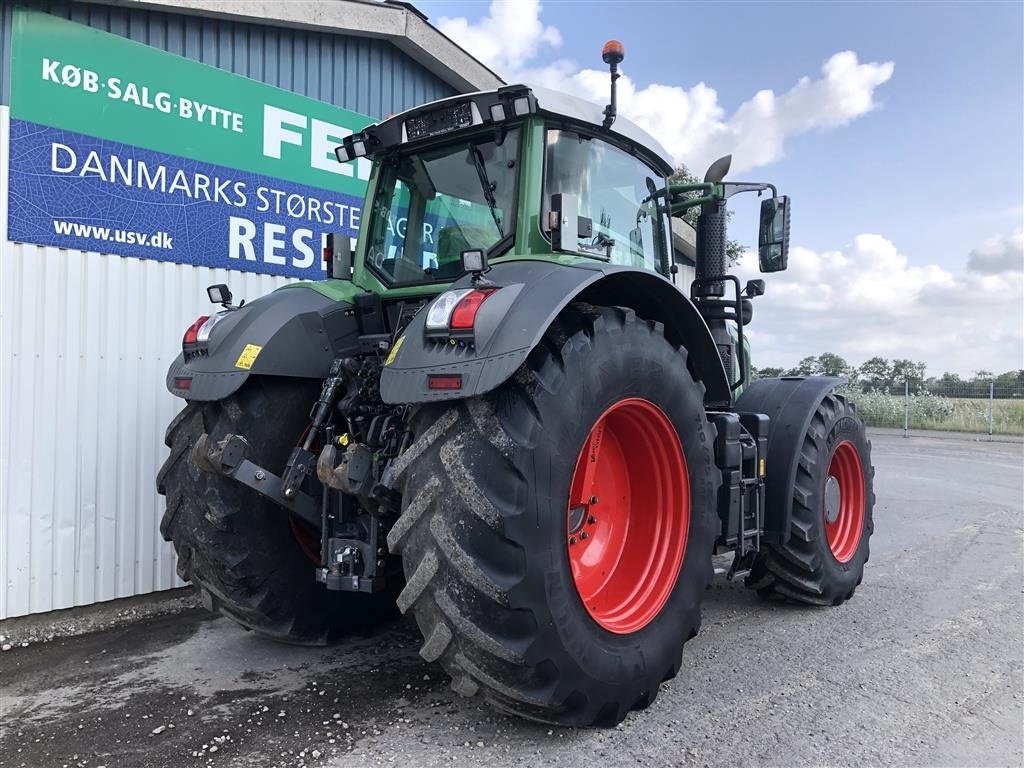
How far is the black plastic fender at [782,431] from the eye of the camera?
13.4ft

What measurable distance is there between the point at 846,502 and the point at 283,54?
17.2ft

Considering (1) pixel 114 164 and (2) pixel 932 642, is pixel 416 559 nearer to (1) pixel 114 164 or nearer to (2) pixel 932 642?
(2) pixel 932 642

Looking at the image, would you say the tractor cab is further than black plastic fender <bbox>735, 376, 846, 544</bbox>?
No

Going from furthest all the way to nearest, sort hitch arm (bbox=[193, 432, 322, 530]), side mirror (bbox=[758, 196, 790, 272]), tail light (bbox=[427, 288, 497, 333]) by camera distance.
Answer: side mirror (bbox=[758, 196, 790, 272])
hitch arm (bbox=[193, 432, 322, 530])
tail light (bbox=[427, 288, 497, 333])

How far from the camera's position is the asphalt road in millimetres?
2613

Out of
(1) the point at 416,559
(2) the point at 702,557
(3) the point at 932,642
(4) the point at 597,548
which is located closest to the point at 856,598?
(3) the point at 932,642

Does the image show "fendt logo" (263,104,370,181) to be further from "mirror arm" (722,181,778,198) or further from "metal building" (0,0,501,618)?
"mirror arm" (722,181,778,198)

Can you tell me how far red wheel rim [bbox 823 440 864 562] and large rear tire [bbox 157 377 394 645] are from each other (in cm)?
329

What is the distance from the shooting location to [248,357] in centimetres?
311

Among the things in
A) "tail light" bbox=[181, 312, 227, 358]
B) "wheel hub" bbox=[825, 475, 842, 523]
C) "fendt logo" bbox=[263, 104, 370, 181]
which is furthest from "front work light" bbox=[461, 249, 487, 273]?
"fendt logo" bbox=[263, 104, 370, 181]

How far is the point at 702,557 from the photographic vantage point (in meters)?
3.15

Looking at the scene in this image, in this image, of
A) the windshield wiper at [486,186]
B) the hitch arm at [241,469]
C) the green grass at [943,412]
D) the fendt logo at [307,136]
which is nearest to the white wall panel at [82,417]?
the fendt logo at [307,136]

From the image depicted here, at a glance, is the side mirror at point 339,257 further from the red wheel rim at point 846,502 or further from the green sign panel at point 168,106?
the red wheel rim at point 846,502

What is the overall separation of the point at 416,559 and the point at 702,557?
141 cm
